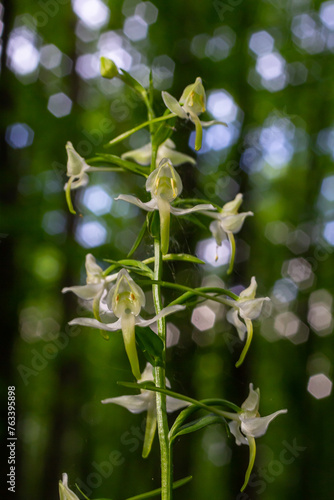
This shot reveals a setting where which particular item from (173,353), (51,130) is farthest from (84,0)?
(173,353)

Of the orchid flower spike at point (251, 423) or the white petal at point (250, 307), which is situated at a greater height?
the white petal at point (250, 307)

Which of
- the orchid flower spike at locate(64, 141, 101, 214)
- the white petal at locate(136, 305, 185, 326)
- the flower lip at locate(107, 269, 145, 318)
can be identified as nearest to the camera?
the white petal at locate(136, 305, 185, 326)

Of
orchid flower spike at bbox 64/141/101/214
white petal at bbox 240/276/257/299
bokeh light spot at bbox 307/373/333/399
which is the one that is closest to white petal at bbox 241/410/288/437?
white petal at bbox 240/276/257/299

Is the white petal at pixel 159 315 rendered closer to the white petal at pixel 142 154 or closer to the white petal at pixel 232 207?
the white petal at pixel 232 207

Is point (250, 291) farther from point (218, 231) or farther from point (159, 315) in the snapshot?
point (159, 315)

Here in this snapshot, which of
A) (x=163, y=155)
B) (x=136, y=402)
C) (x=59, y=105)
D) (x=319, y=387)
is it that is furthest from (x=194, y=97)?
(x=319, y=387)

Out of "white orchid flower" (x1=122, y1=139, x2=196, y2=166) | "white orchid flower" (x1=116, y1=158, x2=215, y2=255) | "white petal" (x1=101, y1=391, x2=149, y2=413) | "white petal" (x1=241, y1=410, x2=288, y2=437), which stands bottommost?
"white petal" (x1=241, y1=410, x2=288, y2=437)

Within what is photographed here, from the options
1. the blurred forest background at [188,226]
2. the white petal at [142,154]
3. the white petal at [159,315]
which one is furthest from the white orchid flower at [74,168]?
the blurred forest background at [188,226]

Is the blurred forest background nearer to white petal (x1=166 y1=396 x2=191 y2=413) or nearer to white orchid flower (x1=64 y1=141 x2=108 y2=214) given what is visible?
white orchid flower (x1=64 y1=141 x2=108 y2=214)
